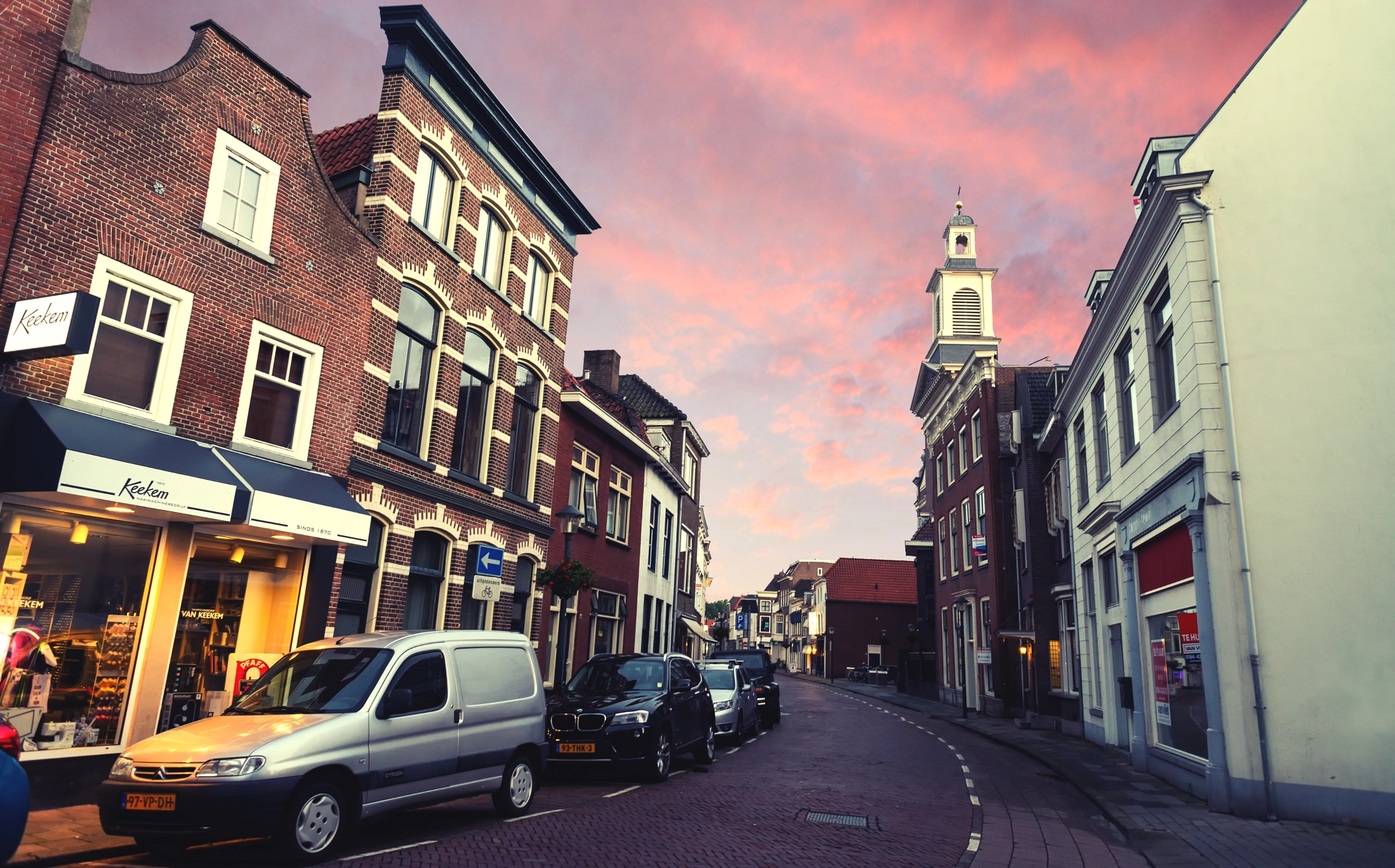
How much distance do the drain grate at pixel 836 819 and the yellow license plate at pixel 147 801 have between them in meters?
6.55

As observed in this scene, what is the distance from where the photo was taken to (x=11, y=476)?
8.55 metres

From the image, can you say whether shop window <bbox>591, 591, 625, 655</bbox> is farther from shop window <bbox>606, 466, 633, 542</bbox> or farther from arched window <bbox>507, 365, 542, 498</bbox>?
arched window <bbox>507, 365, 542, 498</bbox>

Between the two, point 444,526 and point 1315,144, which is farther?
point 444,526

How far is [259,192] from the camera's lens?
484 inches

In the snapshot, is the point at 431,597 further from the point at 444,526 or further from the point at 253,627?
the point at 253,627

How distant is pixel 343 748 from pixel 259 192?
8.49 meters

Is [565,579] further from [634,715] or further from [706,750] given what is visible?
[634,715]

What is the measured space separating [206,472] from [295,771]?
476 cm

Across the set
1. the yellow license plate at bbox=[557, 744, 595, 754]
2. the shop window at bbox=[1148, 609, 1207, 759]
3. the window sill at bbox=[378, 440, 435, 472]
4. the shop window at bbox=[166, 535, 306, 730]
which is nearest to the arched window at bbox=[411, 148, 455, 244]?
the window sill at bbox=[378, 440, 435, 472]

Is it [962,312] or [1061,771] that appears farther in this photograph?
[962,312]

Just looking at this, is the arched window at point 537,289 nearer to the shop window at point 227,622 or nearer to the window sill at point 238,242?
the window sill at point 238,242

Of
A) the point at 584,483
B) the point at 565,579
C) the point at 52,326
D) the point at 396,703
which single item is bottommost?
the point at 396,703

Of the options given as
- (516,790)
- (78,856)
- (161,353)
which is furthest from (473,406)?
(78,856)

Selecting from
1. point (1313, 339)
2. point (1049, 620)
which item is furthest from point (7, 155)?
point (1049, 620)
